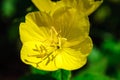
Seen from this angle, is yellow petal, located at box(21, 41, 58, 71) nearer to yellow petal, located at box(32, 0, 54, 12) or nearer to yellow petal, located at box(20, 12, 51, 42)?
yellow petal, located at box(20, 12, 51, 42)

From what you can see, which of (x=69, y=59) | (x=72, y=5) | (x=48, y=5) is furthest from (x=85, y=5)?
(x=69, y=59)

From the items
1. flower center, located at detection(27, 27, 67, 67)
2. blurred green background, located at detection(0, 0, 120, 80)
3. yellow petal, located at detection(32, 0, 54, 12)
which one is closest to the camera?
yellow petal, located at detection(32, 0, 54, 12)

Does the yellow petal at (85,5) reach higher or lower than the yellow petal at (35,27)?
higher

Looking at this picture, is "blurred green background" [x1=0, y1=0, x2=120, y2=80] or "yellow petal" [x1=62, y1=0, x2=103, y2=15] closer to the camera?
"yellow petal" [x1=62, y1=0, x2=103, y2=15]

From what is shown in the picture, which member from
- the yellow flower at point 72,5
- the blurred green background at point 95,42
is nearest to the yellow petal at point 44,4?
the yellow flower at point 72,5

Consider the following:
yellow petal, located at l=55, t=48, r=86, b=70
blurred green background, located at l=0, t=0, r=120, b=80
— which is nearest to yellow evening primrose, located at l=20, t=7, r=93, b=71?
yellow petal, located at l=55, t=48, r=86, b=70

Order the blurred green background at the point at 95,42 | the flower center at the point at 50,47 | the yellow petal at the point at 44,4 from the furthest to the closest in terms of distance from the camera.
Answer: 1. the blurred green background at the point at 95,42
2. the flower center at the point at 50,47
3. the yellow petal at the point at 44,4

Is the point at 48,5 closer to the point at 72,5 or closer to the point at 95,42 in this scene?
the point at 72,5

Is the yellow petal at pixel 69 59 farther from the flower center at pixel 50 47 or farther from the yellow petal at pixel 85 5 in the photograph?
the yellow petal at pixel 85 5
